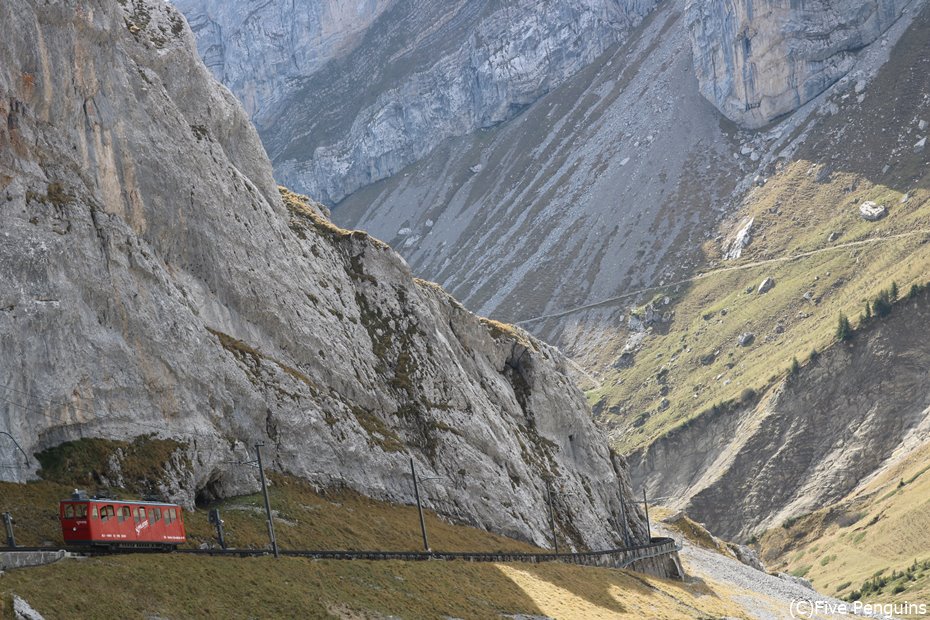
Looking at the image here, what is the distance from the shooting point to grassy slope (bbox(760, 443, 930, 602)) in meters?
128

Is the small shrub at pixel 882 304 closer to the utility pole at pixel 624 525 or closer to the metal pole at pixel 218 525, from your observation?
the utility pole at pixel 624 525

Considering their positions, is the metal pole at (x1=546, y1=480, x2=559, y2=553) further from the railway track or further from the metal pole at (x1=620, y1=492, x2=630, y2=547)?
the metal pole at (x1=620, y1=492, x2=630, y2=547)

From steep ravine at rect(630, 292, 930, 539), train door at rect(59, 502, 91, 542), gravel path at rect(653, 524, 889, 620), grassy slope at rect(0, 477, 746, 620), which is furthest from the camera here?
steep ravine at rect(630, 292, 930, 539)

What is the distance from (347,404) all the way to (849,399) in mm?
130286

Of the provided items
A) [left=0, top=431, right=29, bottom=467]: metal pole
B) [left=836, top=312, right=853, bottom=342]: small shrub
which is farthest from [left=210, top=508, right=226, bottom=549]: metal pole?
[left=836, top=312, right=853, bottom=342]: small shrub

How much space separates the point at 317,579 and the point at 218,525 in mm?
5973

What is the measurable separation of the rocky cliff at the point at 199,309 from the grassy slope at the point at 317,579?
2788 millimetres

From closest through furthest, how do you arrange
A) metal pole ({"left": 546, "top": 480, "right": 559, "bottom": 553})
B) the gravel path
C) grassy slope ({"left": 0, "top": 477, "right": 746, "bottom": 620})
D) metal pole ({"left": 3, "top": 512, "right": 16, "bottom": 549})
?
grassy slope ({"left": 0, "top": 477, "right": 746, "bottom": 620}) → metal pole ({"left": 3, "top": 512, "right": 16, "bottom": 549}) → metal pole ({"left": 546, "top": 480, "right": 559, "bottom": 553}) → the gravel path

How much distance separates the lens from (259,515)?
54219 millimetres

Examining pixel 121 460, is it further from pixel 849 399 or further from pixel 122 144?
pixel 849 399

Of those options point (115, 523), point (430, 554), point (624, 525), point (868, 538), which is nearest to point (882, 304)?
point (868, 538)

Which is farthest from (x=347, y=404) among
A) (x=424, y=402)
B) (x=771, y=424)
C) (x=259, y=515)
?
(x=771, y=424)

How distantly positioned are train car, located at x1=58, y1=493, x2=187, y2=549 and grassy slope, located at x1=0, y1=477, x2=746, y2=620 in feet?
5.75

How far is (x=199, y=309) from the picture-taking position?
61.7 m
